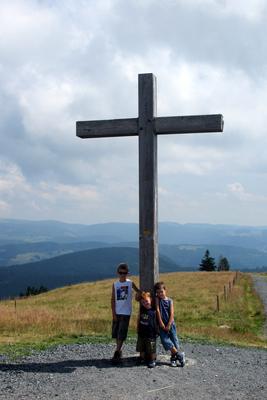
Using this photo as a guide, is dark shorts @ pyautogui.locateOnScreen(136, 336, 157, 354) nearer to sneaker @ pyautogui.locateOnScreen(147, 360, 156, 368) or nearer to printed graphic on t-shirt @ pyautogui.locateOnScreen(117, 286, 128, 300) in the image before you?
sneaker @ pyautogui.locateOnScreen(147, 360, 156, 368)

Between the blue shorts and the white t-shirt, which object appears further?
the white t-shirt

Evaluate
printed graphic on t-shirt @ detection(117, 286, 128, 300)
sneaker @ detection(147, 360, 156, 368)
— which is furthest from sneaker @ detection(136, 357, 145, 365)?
printed graphic on t-shirt @ detection(117, 286, 128, 300)

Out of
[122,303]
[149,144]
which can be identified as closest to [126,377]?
[122,303]

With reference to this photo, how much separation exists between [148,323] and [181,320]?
14742 mm

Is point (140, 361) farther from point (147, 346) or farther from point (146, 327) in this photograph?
point (146, 327)

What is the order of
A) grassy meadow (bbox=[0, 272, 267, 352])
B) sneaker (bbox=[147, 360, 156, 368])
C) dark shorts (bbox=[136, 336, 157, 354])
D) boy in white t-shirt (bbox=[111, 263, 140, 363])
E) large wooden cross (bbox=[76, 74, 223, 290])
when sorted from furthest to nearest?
grassy meadow (bbox=[0, 272, 267, 352]), large wooden cross (bbox=[76, 74, 223, 290]), boy in white t-shirt (bbox=[111, 263, 140, 363]), dark shorts (bbox=[136, 336, 157, 354]), sneaker (bbox=[147, 360, 156, 368])

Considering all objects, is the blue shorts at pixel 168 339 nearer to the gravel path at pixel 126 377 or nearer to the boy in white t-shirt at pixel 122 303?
the gravel path at pixel 126 377

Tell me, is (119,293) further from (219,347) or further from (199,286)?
(199,286)

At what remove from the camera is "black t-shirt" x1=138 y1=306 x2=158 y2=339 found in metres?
9.39

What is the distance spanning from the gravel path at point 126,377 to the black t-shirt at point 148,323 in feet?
1.81

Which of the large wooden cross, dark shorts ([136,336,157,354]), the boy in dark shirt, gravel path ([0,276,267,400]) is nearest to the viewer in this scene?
gravel path ([0,276,267,400])

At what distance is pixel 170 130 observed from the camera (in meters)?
9.74

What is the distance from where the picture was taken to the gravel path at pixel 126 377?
24.7ft

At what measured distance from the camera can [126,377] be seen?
8336 mm
